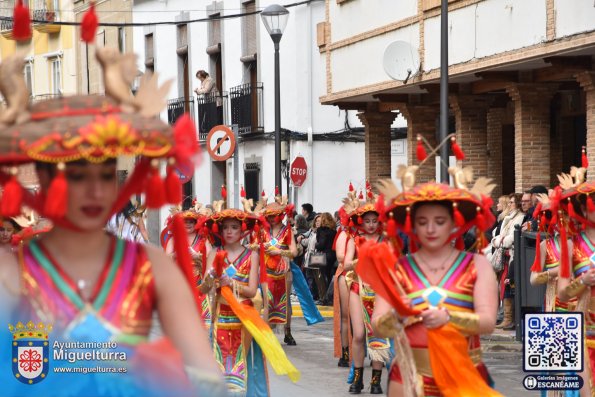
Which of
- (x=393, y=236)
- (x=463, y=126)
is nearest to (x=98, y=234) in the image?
(x=393, y=236)

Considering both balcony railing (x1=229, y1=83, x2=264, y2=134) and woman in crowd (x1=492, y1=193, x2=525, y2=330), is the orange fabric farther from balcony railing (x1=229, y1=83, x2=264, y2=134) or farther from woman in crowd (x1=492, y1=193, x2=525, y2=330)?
balcony railing (x1=229, y1=83, x2=264, y2=134)

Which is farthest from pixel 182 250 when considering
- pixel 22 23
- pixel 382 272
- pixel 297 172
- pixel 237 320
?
pixel 297 172

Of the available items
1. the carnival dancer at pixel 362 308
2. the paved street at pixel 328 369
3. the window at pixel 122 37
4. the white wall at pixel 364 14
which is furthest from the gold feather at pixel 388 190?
the window at pixel 122 37

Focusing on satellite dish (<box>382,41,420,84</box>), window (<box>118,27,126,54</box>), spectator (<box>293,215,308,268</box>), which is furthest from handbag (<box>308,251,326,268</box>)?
window (<box>118,27,126,54</box>)

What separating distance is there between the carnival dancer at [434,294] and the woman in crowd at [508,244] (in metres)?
8.66

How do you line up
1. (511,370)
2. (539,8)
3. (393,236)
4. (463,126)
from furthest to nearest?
(463,126) → (539,8) → (511,370) → (393,236)

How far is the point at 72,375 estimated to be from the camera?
4648 millimetres

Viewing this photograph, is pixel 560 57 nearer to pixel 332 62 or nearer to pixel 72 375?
pixel 332 62

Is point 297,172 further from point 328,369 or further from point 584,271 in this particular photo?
point 584,271

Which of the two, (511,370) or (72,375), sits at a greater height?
(72,375)

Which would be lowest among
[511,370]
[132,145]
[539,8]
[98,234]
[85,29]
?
[511,370]

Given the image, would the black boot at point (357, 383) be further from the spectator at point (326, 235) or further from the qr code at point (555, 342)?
the spectator at point (326, 235)

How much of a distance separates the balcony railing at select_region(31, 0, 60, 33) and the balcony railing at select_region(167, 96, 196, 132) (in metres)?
10.0

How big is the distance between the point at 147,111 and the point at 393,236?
11.2 feet
